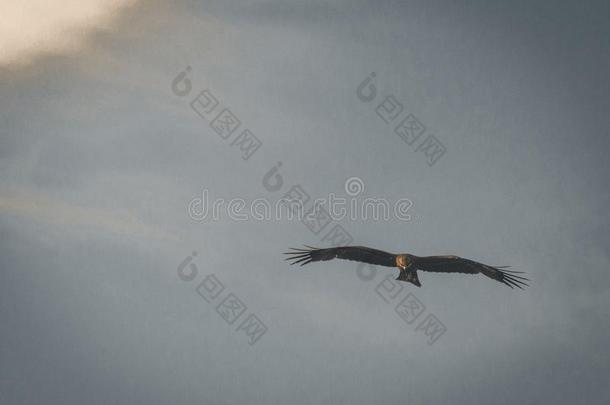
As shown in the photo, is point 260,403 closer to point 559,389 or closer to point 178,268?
point 178,268

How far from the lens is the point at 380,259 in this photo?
45.4 m

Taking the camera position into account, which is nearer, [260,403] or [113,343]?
[260,403]

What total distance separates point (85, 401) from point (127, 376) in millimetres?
9916

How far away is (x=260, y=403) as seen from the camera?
16388 cm

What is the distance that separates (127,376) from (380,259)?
138200 millimetres

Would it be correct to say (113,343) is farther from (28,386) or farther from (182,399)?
(182,399)

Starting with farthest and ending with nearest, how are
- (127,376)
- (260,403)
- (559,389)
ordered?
(127,376) < (260,403) < (559,389)

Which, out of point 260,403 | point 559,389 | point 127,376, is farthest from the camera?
point 127,376

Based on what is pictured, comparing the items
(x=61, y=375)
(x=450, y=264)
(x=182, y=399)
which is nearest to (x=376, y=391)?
(x=182, y=399)

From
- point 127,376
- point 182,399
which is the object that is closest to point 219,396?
point 182,399

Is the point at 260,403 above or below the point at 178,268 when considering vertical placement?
below

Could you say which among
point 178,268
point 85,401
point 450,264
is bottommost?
point 85,401

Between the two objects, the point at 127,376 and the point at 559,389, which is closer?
the point at 559,389

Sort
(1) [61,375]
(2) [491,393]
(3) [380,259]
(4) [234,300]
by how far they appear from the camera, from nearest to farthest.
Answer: (3) [380,259] < (4) [234,300] < (2) [491,393] < (1) [61,375]
